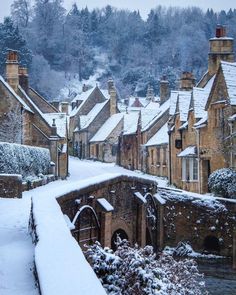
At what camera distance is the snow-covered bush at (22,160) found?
Result: 2422 cm

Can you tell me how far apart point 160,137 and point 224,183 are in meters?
21.2

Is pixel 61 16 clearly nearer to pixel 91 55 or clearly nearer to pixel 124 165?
pixel 91 55

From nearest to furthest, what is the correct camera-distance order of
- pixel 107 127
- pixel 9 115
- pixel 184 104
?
pixel 9 115 < pixel 184 104 < pixel 107 127

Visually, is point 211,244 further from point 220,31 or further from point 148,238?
point 220,31

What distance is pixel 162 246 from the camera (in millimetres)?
28266

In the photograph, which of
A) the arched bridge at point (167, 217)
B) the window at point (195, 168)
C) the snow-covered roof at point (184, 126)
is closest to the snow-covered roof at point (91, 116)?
the snow-covered roof at point (184, 126)

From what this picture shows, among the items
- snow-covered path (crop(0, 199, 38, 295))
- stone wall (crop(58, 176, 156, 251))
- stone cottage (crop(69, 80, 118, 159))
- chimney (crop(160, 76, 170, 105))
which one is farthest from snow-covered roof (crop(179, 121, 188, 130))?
stone cottage (crop(69, 80, 118, 159))

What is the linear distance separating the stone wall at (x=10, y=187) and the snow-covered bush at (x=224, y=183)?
12.6 metres

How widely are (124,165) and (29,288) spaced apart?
182 ft

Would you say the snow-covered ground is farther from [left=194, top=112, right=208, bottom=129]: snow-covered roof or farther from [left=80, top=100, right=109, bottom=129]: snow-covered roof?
[left=80, top=100, right=109, bottom=129]: snow-covered roof

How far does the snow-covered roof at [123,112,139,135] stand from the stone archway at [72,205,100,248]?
1532 inches

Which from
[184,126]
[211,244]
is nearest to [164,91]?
[184,126]

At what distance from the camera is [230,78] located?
31469 mm

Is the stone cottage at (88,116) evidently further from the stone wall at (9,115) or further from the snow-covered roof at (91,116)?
the stone wall at (9,115)
